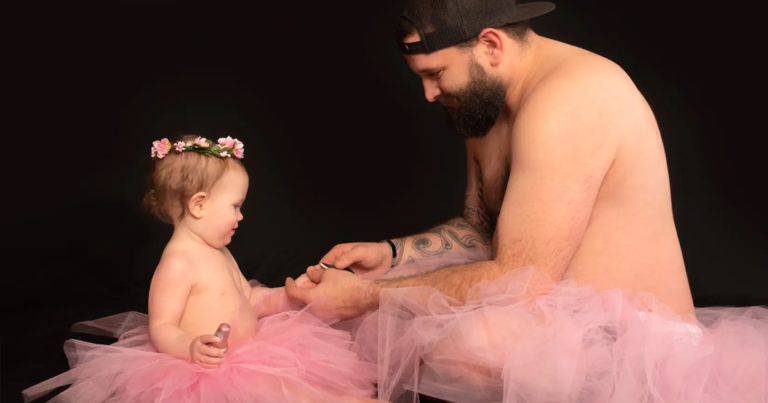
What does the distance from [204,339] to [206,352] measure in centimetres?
4

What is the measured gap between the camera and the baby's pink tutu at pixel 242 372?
2.64 metres

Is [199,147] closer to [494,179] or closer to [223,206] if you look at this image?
[223,206]

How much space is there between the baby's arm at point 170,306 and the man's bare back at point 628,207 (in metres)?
1.00

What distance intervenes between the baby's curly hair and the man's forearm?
3.03 feet

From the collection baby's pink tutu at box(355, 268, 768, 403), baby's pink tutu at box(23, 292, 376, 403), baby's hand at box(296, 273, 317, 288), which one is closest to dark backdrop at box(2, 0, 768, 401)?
baby's hand at box(296, 273, 317, 288)

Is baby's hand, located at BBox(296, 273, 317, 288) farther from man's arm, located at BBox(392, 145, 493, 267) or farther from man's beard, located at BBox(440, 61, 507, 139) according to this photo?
man's beard, located at BBox(440, 61, 507, 139)

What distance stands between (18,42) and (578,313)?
134 inches

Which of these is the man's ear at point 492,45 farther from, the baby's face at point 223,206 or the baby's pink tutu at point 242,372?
the baby's pink tutu at point 242,372

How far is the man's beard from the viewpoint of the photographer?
3.04m

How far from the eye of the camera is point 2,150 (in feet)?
15.2

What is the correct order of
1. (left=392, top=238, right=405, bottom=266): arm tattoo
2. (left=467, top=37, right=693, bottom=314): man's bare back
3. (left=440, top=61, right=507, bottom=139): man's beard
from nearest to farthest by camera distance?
(left=467, top=37, right=693, bottom=314): man's bare back
(left=440, top=61, right=507, bottom=139): man's beard
(left=392, top=238, right=405, bottom=266): arm tattoo

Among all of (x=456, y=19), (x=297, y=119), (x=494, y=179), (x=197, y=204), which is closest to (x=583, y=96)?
(x=456, y=19)

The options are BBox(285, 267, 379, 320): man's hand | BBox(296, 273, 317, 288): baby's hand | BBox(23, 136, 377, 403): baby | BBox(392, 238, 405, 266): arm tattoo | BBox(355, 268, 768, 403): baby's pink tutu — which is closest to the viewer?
BBox(355, 268, 768, 403): baby's pink tutu

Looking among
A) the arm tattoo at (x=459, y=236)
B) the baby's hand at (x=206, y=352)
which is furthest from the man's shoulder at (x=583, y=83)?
the baby's hand at (x=206, y=352)
